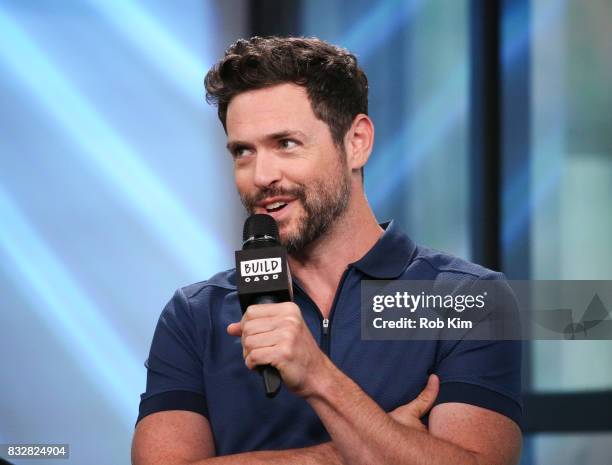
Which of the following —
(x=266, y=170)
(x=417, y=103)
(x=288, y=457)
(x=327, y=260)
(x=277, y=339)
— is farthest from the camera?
(x=417, y=103)

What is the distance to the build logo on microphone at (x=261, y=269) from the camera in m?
1.31

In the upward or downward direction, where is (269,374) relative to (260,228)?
downward

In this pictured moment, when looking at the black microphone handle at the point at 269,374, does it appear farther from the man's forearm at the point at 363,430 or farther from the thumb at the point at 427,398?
the thumb at the point at 427,398

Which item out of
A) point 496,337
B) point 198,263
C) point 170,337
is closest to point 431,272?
point 496,337

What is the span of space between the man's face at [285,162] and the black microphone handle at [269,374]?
1.23ft

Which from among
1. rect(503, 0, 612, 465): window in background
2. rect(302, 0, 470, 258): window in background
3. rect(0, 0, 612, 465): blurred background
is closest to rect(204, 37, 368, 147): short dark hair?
rect(0, 0, 612, 465): blurred background

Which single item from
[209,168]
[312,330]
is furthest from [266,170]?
[209,168]

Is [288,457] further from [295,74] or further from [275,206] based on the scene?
[295,74]

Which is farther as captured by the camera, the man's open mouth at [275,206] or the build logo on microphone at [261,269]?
the man's open mouth at [275,206]

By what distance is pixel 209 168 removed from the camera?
119 inches

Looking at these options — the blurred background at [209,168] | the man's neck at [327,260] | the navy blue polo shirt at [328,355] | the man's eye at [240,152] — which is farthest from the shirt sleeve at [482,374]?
the blurred background at [209,168]

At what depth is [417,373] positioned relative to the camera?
1.63 meters

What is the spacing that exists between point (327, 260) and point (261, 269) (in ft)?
1.53

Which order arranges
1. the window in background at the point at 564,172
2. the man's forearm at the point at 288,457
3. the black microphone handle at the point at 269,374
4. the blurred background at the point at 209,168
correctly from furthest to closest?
1. the window in background at the point at 564,172
2. the blurred background at the point at 209,168
3. the man's forearm at the point at 288,457
4. the black microphone handle at the point at 269,374
